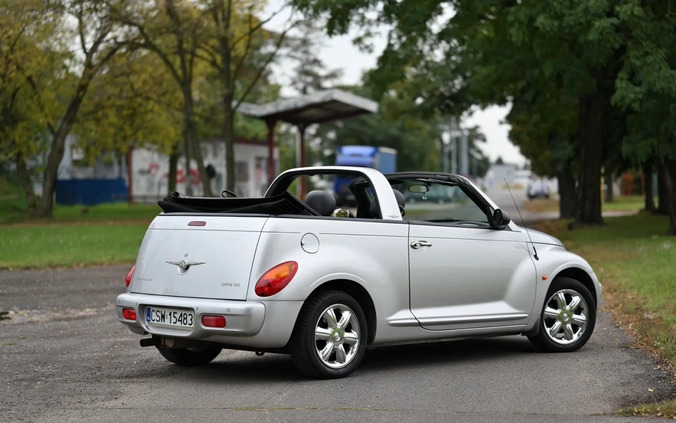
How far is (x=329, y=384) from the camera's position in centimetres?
878

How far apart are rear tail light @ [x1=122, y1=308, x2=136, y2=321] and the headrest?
5.18ft

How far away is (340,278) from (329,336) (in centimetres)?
42

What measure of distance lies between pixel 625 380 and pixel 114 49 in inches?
1313

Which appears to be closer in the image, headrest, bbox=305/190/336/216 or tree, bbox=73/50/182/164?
headrest, bbox=305/190/336/216

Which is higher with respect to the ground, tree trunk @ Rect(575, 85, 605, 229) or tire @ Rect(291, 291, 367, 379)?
tree trunk @ Rect(575, 85, 605, 229)

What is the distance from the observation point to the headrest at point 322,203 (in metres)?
9.62

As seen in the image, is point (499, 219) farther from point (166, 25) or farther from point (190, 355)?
point (166, 25)

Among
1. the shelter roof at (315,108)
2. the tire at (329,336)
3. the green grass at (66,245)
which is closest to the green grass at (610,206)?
the shelter roof at (315,108)

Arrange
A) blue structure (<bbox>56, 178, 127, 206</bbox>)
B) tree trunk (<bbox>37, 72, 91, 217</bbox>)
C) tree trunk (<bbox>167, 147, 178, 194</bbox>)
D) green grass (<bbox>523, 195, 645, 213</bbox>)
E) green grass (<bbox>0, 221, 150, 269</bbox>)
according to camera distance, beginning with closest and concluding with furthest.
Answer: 1. green grass (<bbox>0, 221, 150, 269</bbox>)
2. tree trunk (<bbox>37, 72, 91, 217</bbox>)
3. green grass (<bbox>523, 195, 645, 213</bbox>)
4. tree trunk (<bbox>167, 147, 178, 194</bbox>)
5. blue structure (<bbox>56, 178, 127, 206</bbox>)

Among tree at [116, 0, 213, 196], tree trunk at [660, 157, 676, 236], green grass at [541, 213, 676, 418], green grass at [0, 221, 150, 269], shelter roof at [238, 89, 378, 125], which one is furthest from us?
shelter roof at [238, 89, 378, 125]

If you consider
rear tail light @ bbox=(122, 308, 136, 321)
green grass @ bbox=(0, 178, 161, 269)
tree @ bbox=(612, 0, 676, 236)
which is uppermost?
tree @ bbox=(612, 0, 676, 236)

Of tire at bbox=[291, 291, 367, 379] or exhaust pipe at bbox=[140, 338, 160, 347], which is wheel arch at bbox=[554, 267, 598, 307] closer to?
tire at bbox=[291, 291, 367, 379]

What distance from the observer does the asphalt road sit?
7.66 m

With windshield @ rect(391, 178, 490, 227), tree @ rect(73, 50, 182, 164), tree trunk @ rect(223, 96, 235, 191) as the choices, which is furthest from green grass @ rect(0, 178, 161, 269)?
windshield @ rect(391, 178, 490, 227)
